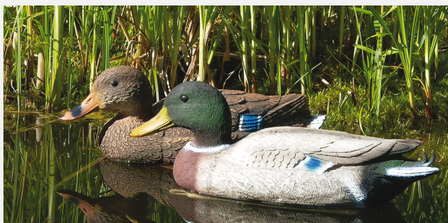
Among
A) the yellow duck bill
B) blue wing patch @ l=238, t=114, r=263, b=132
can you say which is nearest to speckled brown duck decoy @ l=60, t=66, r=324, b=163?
blue wing patch @ l=238, t=114, r=263, b=132

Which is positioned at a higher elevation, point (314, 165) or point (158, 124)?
point (158, 124)

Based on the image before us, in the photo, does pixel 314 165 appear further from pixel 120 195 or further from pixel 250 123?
pixel 120 195

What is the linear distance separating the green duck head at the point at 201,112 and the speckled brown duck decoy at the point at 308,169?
0.12m

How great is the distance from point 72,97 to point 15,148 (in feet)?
5.03

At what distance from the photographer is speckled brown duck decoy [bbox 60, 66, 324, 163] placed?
18.1 feet

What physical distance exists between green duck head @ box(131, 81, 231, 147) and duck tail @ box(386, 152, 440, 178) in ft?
3.97

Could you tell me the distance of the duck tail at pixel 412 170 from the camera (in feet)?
14.4

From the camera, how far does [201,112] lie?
4.96 metres

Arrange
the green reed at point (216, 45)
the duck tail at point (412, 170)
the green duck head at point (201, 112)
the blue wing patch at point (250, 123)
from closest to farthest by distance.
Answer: the duck tail at point (412, 170), the green duck head at point (201, 112), the blue wing patch at point (250, 123), the green reed at point (216, 45)

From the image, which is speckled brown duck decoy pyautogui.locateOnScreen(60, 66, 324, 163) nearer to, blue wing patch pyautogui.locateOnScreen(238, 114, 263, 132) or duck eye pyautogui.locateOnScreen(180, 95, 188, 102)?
blue wing patch pyautogui.locateOnScreen(238, 114, 263, 132)

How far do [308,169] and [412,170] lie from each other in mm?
663

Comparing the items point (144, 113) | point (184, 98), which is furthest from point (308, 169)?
point (144, 113)

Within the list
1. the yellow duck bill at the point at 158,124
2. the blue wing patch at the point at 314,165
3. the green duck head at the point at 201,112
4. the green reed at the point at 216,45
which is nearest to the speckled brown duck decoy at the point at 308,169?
the blue wing patch at the point at 314,165

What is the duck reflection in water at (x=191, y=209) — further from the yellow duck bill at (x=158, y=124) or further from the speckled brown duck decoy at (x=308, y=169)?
the yellow duck bill at (x=158, y=124)
